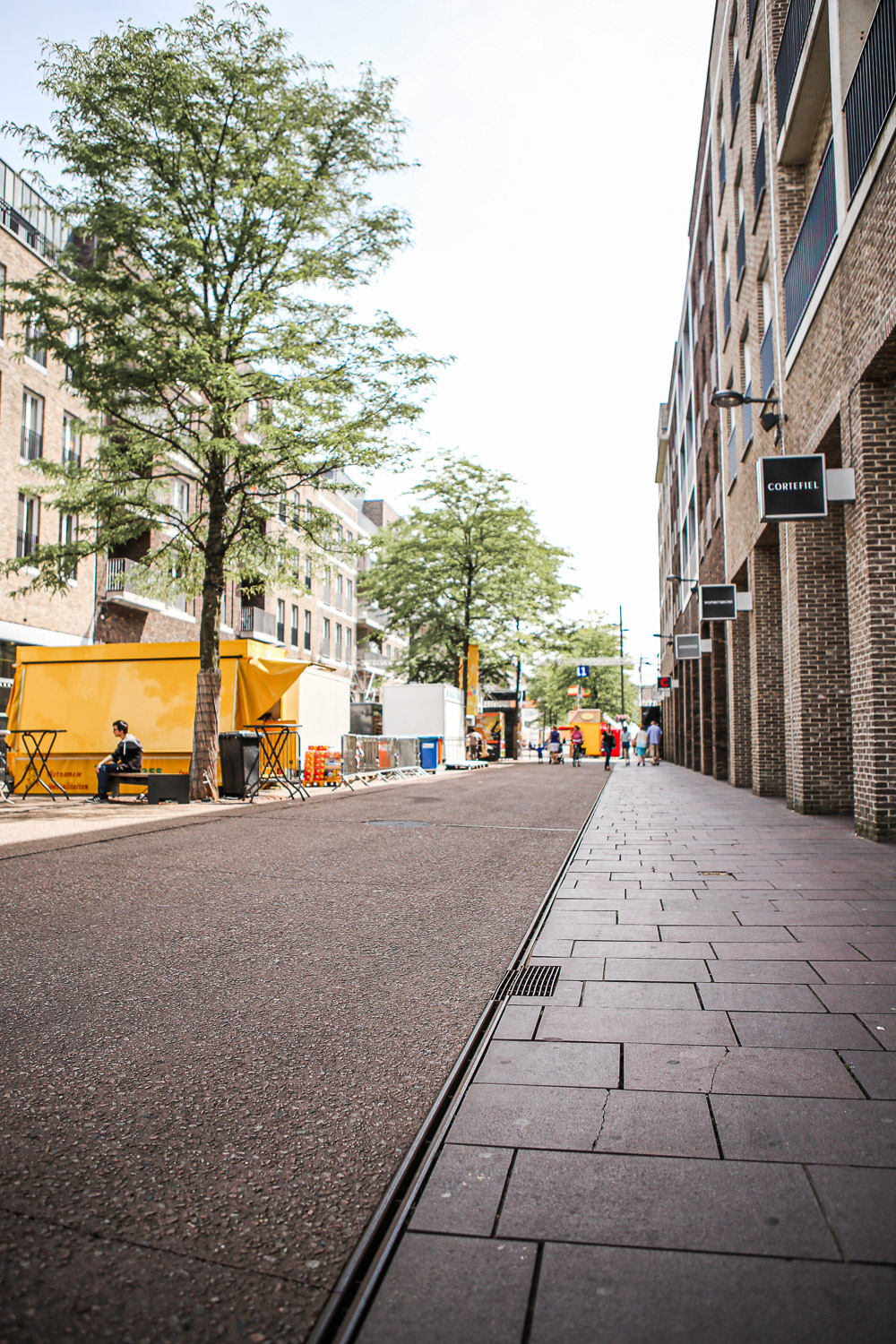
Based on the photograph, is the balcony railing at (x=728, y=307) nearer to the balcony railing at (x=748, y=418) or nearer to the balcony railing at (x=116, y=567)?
the balcony railing at (x=748, y=418)

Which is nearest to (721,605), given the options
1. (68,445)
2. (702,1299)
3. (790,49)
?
(790,49)

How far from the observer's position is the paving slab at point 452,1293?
1.76m

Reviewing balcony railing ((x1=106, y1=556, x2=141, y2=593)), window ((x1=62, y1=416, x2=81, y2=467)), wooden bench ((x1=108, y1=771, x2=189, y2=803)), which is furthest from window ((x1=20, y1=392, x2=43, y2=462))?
wooden bench ((x1=108, y1=771, x2=189, y2=803))

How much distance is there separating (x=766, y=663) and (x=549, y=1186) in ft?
49.4

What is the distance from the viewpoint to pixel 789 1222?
6.93ft

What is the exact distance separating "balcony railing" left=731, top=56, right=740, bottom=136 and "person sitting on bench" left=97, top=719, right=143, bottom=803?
56.0 ft

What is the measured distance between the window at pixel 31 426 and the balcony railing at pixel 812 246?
64.5 feet

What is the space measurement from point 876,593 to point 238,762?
11.4 m

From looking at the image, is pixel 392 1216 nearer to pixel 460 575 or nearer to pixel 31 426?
pixel 31 426

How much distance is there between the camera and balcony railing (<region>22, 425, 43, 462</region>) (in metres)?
25.0

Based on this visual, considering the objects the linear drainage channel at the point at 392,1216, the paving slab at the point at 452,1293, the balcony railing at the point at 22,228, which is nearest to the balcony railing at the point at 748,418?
the linear drainage channel at the point at 392,1216

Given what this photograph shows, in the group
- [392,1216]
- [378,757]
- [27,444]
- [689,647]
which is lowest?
[392,1216]

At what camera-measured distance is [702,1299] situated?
6.04 ft

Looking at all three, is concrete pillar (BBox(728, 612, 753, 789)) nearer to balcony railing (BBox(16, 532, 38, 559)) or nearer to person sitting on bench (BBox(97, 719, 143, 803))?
person sitting on bench (BBox(97, 719, 143, 803))
